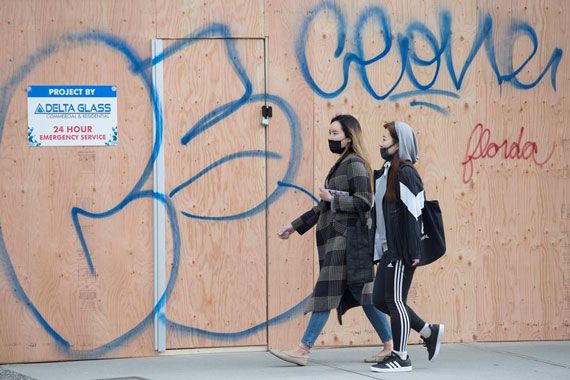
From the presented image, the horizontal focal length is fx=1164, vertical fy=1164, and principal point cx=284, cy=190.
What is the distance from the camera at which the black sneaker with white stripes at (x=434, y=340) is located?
8938 mm

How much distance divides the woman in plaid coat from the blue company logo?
1.90m

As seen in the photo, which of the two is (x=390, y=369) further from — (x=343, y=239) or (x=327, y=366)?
(x=343, y=239)

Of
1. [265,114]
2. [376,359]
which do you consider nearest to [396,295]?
[376,359]

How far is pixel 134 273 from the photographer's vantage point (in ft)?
31.9

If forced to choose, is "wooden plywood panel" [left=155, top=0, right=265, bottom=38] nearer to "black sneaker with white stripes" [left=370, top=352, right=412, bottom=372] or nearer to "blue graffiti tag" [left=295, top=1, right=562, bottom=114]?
"blue graffiti tag" [left=295, top=1, right=562, bottom=114]

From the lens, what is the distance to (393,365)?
882 centimetres

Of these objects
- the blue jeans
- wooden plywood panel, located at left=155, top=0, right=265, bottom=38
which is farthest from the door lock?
the blue jeans

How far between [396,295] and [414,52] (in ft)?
8.41

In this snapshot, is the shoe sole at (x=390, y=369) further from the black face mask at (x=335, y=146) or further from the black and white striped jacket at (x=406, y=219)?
the black face mask at (x=335, y=146)

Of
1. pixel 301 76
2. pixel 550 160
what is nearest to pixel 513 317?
pixel 550 160

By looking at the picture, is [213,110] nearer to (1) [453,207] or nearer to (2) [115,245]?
(2) [115,245]

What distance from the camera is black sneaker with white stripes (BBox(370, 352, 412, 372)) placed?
28.9 feet

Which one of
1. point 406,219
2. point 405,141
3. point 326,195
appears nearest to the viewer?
point 406,219

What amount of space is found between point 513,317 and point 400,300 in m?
2.11
